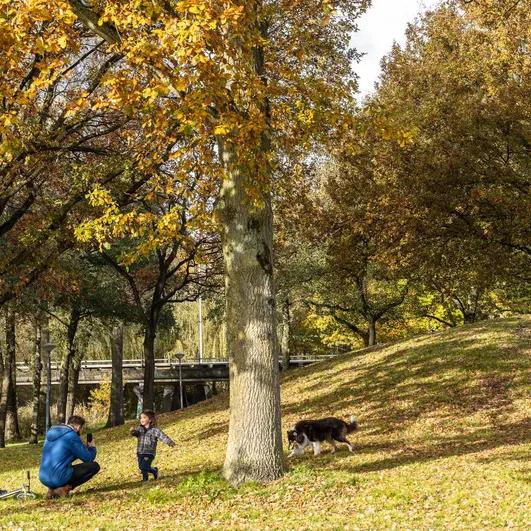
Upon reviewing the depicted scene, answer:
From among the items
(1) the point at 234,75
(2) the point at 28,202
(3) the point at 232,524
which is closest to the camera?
(3) the point at 232,524

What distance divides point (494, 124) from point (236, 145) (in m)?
11.8

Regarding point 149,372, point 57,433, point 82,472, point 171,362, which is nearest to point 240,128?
point 57,433

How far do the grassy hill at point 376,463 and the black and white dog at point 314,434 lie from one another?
287 millimetres

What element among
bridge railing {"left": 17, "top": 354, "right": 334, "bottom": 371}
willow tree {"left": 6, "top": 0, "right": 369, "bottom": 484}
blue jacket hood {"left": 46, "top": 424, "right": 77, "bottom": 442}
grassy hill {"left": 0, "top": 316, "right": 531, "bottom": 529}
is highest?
willow tree {"left": 6, "top": 0, "right": 369, "bottom": 484}

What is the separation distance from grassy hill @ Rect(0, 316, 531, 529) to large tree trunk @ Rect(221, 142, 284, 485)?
1.42 ft

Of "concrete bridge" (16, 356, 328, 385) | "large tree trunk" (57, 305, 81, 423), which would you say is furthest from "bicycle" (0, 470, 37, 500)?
"concrete bridge" (16, 356, 328, 385)

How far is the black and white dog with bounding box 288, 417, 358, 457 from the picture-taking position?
12.9 meters

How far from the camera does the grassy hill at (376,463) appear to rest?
8.55m

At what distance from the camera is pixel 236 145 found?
10141 mm

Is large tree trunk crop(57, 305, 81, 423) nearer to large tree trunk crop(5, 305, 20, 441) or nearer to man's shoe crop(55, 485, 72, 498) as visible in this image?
large tree trunk crop(5, 305, 20, 441)

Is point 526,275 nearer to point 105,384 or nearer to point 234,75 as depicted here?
point 234,75

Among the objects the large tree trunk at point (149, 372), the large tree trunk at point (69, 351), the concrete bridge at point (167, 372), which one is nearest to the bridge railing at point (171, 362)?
the concrete bridge at point (167, 372)

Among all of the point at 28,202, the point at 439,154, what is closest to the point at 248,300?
the point at 28,202

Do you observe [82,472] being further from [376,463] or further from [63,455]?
[376,463]
